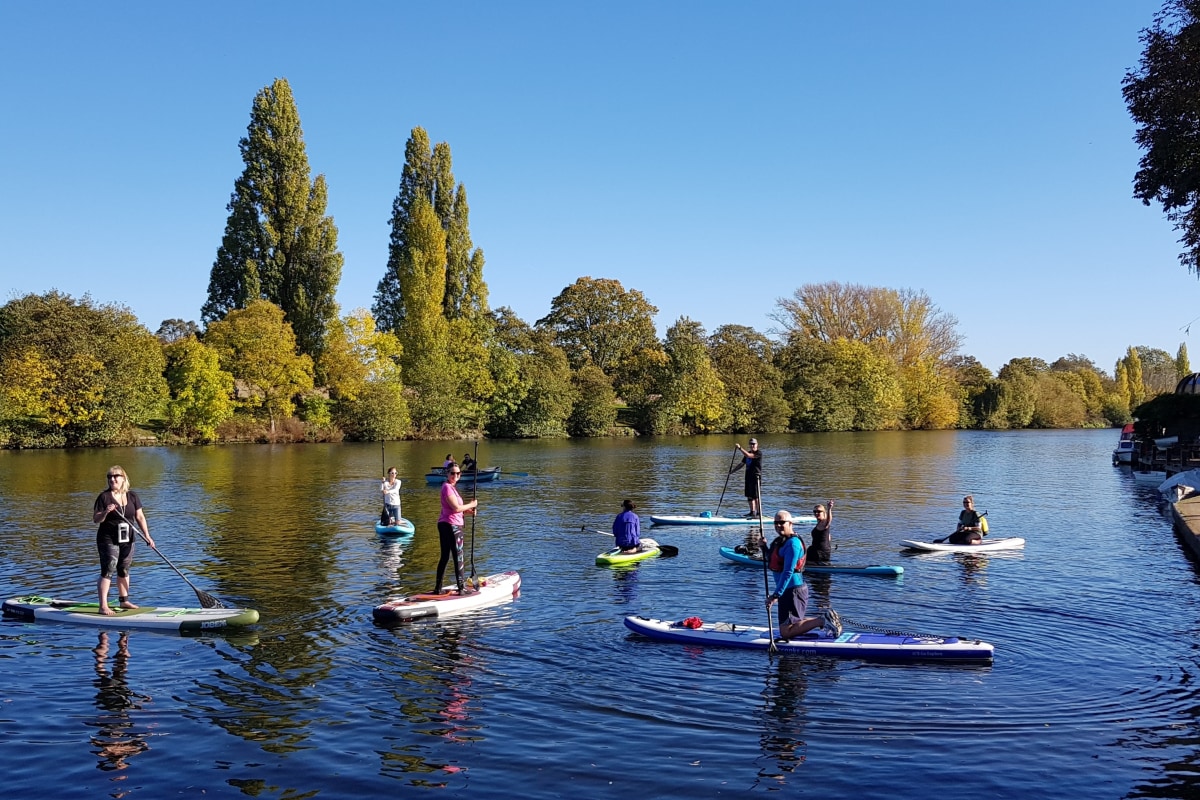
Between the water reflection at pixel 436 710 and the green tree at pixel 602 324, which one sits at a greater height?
the green tree at pixel 602 324

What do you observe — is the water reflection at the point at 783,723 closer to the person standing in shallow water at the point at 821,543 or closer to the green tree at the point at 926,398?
the person standing in shallow water at the point at 821,543

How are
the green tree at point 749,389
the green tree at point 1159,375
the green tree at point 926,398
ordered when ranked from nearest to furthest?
the green tree at point 749,389, the green tree at point 926,398, the green tree at point 1159,375

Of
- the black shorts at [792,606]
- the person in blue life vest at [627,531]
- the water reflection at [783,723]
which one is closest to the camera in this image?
the water reflection at [783,723]

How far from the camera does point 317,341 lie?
81.1 metres

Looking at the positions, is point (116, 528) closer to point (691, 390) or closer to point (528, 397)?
point (528, 397)

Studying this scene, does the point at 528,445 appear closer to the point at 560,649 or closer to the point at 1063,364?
the point at 560,649

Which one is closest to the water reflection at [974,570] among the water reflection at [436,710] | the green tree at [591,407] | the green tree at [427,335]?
the water reflection at [436,710]

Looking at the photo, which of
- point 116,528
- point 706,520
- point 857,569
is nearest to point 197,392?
point 706,520

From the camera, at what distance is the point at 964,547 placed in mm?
23156

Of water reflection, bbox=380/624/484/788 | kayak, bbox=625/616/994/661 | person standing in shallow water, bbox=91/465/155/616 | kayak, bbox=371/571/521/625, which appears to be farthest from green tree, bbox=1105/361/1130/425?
person standing in shallow water, bbox=91/465/155/616

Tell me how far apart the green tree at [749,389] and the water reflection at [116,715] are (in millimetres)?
93418

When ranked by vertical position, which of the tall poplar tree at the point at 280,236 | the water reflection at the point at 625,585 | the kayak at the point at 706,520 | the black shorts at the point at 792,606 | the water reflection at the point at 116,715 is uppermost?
the tall poplar tree at the point at 280,236

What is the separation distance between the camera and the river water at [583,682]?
9.54 metres

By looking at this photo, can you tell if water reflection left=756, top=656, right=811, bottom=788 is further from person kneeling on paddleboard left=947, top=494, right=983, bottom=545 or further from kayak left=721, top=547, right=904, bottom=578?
person kneeling on paddleboard left=947, top=494, right=983, bottom=545
